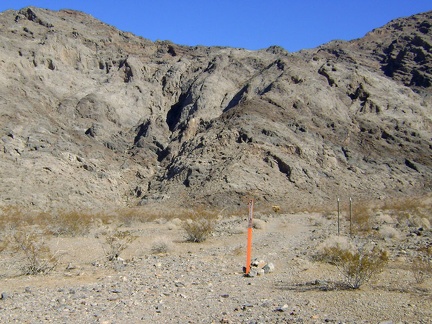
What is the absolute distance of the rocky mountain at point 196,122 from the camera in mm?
44188

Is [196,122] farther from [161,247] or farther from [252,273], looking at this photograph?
[252,273]

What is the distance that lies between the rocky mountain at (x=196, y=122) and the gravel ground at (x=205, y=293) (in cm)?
2854

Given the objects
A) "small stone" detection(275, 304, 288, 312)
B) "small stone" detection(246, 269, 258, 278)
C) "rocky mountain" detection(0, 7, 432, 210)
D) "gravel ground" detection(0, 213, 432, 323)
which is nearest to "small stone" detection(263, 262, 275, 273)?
"gravel ground" detection(0, 213, 432, 323)

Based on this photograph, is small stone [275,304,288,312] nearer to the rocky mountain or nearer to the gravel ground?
the gravel ground

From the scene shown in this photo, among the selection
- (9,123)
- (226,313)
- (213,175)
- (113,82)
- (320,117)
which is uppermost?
(113,82)

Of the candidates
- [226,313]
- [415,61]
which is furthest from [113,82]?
[226,313]

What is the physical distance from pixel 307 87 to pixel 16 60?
36.0 metres

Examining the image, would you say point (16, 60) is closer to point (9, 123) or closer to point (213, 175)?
point (9, 123)

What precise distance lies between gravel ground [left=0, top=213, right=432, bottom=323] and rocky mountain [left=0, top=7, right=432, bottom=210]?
2854 cm

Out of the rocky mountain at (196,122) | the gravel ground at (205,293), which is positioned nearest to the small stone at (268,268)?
the gravel ground at (205,293)

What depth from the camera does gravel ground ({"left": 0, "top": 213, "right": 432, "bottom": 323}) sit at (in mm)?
7160

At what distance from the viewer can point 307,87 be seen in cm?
6106

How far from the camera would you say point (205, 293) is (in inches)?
345

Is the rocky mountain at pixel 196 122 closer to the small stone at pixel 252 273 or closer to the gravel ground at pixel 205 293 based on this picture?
the gravel ground at pixel 205 293
